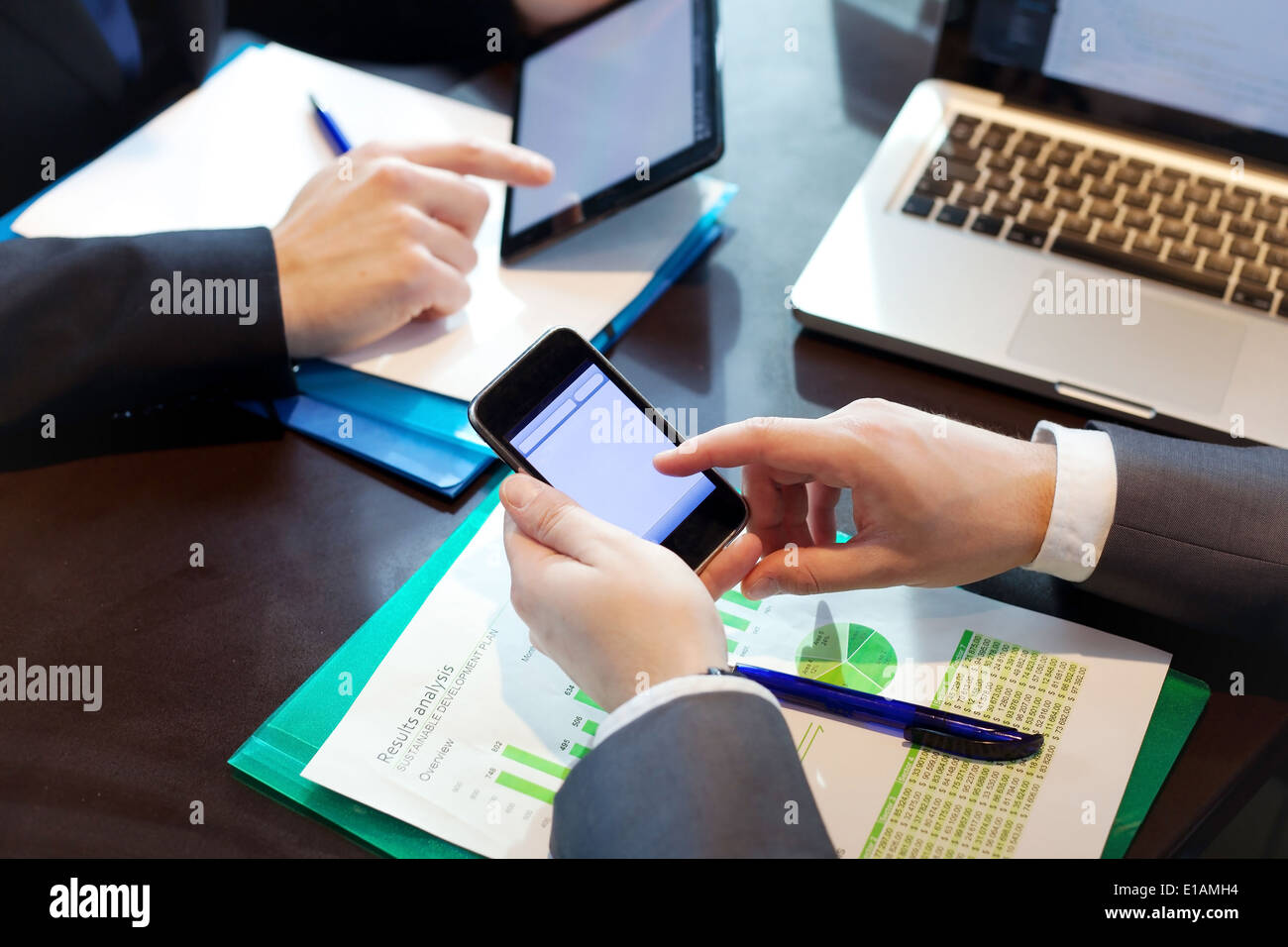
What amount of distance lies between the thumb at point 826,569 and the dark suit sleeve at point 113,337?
16.1 inches

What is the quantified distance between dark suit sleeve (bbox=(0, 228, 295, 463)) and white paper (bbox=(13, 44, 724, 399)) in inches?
3.4

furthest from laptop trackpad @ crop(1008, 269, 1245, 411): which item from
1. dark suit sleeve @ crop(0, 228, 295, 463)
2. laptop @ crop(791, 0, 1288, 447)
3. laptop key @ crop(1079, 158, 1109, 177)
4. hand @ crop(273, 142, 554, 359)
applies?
dark suit sleeve @ crop(0, 228, 295, 463)

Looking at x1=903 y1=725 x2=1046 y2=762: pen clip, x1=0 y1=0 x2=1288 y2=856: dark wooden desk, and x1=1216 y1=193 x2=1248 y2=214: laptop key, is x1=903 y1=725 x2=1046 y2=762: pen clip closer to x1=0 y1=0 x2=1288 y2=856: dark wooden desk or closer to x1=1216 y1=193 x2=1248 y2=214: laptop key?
x1=0 y1=0 x2=1288 y2=856: dark wooden desk

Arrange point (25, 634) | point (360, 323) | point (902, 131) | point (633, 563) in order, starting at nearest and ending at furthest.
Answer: point (633, 563)
point (25, 634)
point (360, 323)
point (902, 131)

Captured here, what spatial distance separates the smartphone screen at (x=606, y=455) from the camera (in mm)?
645

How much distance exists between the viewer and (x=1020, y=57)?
893mm

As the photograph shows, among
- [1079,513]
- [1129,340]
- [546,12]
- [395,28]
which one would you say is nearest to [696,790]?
[1079,513]

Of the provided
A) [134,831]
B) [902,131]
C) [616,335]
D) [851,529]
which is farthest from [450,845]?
[902,131]

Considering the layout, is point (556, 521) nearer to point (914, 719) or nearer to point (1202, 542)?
point (914, 719)

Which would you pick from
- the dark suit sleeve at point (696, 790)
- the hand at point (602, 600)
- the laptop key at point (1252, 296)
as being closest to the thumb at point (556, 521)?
the hand at point (602, 600)

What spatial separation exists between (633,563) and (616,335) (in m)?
0.32
